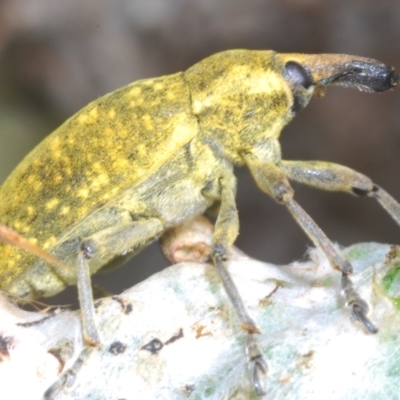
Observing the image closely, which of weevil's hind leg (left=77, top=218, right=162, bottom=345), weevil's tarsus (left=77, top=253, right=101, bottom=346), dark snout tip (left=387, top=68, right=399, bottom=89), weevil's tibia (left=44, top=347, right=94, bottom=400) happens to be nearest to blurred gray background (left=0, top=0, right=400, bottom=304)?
dark snout tip (left=387, top=68, right=399, bottom=89)

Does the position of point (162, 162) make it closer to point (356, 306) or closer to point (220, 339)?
point (220, 339)

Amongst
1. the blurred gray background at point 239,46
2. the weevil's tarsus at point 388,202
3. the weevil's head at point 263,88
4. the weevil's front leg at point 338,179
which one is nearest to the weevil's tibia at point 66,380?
the weevil's head at point 263,88

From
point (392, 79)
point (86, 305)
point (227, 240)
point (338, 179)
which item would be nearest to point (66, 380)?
point (86, 305)

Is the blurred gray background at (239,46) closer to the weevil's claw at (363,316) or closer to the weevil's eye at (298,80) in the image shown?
the weevil's eye at (298,80)

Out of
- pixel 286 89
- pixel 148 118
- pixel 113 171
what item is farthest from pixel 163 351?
pixel 286 89

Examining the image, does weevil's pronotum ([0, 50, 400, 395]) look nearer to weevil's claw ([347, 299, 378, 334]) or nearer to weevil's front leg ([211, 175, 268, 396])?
weevil's front leg ([211, 175, 268, 396])

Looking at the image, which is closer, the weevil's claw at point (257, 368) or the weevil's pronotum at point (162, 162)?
the weevil's claw at point (257, 368)

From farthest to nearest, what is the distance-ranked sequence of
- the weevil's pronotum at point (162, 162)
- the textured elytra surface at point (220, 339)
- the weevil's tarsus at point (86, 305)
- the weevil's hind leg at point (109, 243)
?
the weevil's pronotum at point (162, 162)
the weevil's hind leg at point (109, 243)
the weevil's tarsus at point (86, 305)
the textured elytra surface at point (220, 339)

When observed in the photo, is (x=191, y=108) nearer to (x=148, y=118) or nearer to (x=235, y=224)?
(x=148, y=118)

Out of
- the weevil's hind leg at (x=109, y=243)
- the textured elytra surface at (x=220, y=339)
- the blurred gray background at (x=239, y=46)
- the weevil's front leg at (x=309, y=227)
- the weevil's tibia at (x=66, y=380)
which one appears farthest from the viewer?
the blurred gray background at (x=239, y=46)
